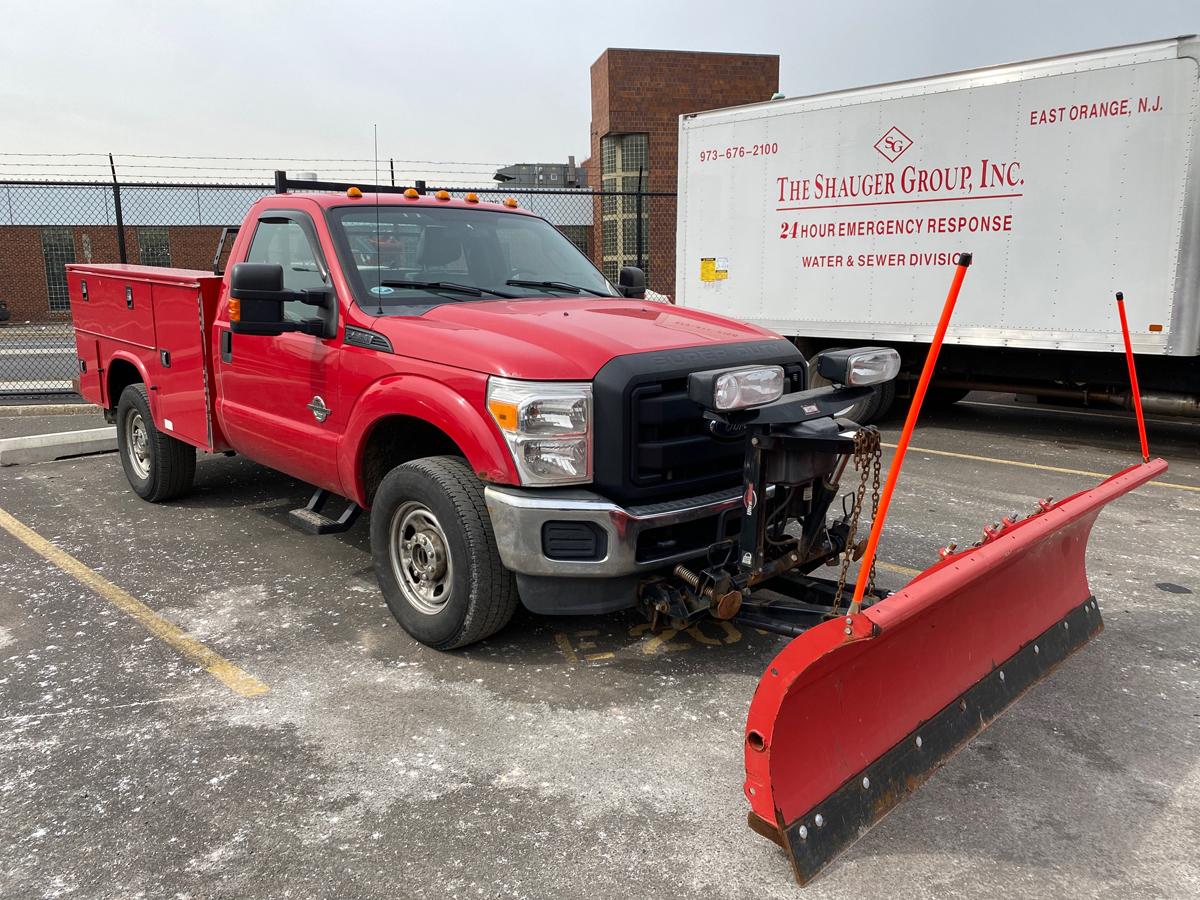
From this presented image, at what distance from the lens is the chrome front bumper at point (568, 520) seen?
12.1ft

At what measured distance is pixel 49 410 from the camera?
11422 millimetres

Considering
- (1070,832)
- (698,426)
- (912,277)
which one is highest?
(912,277)

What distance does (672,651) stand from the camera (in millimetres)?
4305

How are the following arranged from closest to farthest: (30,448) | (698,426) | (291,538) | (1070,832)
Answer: (1070,832) → (698,426) → (291,538) → (30,448)

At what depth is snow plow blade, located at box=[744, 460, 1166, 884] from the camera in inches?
102

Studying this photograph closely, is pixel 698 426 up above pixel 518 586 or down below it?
above

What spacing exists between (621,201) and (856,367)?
2144 cm

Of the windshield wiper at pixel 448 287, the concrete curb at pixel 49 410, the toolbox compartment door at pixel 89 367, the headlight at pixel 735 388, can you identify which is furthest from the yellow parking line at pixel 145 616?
the concrete curb at pixel 49 410

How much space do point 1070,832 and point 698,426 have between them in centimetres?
199

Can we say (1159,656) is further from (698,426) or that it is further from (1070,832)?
(698,426)

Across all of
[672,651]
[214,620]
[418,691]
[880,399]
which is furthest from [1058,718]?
[880,399]

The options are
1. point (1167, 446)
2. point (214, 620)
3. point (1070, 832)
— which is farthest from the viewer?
point (1167, 446)

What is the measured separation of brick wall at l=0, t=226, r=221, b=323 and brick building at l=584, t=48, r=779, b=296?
1550cm

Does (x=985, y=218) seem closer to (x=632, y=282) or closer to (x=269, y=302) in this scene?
(x=632, y=282)
